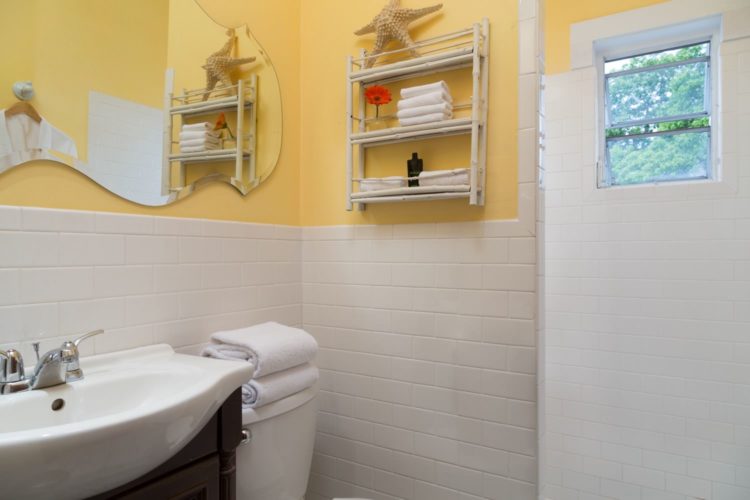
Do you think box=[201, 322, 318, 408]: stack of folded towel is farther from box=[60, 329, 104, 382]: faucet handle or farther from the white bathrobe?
the white bathrobe

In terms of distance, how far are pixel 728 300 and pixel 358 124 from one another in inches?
70.5

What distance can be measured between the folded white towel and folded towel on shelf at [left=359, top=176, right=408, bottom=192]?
550 millimetres

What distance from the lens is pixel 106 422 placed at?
67 centimetres

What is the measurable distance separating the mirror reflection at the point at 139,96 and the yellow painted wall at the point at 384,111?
20cm

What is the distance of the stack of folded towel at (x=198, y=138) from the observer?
1374 mm

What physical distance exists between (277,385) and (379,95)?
41.2 inches

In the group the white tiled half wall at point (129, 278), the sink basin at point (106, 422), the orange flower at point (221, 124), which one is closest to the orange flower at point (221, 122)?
the orange flower at point (221, 124)

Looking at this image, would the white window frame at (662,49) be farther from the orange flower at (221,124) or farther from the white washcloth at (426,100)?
the orange flower at (221,124)

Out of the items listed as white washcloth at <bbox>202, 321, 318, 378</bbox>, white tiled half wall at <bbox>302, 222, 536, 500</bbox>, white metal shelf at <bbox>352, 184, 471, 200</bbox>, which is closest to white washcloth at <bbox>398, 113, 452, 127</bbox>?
white metal shelf at <bbox>352, 184, 471, 200</bbox>

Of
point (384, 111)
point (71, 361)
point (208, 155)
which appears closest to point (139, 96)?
point (208, 155)

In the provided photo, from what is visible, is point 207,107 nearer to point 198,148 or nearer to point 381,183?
point 198,148

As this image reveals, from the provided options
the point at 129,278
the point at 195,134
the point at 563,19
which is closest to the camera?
the point at 129,278

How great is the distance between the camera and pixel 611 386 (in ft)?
7.16

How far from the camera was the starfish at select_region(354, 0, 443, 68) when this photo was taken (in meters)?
1.55
